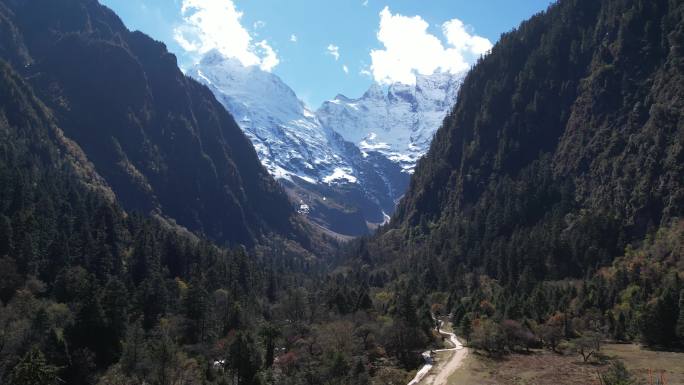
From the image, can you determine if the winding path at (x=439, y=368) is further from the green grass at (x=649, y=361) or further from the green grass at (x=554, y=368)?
the green grass at (x=649, y=361)

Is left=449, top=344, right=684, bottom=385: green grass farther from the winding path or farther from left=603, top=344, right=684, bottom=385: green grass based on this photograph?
the winding path

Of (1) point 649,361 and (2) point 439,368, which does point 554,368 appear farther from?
(2) point 439,368

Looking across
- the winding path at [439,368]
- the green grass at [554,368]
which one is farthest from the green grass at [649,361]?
the winding path at [439,368]

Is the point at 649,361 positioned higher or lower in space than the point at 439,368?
higher

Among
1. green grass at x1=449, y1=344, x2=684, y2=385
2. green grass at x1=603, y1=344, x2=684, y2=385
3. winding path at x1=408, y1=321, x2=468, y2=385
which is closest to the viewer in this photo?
green grass at x1=603, y1=344, x2=684, y2=385

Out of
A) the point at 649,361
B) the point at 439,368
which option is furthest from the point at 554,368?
the point at 439,368

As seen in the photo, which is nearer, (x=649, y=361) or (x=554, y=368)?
(x=649, y=361)

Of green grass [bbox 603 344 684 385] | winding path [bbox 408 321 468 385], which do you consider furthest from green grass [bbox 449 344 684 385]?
winding path [bbox 408 321 468 385]

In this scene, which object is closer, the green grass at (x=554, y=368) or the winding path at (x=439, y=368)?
the green grass at (x=554, y=368)

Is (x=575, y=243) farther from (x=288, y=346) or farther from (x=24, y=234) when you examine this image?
(x=24, y=234)

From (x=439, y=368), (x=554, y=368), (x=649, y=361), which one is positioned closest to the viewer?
(x=649, y=361)

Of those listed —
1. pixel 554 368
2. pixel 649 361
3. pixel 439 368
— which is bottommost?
pixel 554 368

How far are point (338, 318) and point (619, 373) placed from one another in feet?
225

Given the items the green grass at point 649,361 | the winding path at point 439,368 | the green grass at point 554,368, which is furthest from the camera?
the winding path at point 439,368
